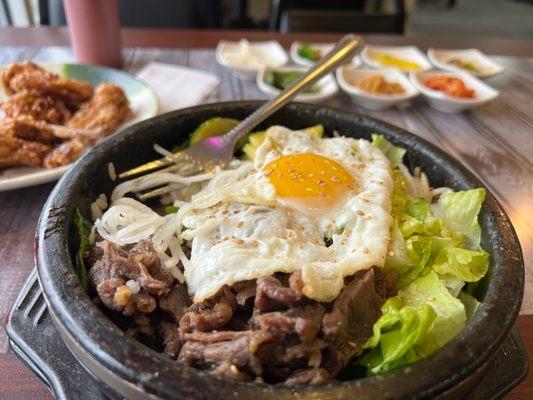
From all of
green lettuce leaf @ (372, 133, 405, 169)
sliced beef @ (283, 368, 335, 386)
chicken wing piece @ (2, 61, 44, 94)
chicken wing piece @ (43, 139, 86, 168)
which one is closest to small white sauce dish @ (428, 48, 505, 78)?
green lettuce leaf @ (372, 133, 405, 169)

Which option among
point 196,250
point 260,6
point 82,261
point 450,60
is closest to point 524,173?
point 450,60

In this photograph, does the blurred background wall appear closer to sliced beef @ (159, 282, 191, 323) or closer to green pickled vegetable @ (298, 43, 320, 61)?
green pickled vegetable @ (298, 43, 320, 61)

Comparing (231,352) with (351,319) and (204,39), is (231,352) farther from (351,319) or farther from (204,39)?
(204,39)

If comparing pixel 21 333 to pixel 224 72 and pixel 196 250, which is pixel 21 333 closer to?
pixel 196 250

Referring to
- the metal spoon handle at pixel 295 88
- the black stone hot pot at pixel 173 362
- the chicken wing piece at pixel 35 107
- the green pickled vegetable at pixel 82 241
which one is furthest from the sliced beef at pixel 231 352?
the chicken wing piece at pixel 35 107

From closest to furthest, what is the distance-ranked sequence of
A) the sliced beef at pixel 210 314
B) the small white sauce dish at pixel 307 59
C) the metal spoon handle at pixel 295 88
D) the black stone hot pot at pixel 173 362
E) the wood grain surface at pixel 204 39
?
the black stone hot pot at pixel 173 362 → the sliced beef at pixel 210 314 → the metal spoon handle at pixel 295 88 → the small white sauce dish at pixel 307 59 → the wood grain surface at pixel 204 39

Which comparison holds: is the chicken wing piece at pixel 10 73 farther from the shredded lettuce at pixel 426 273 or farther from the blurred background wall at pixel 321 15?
the shredded lettuce at pixel 426 273
